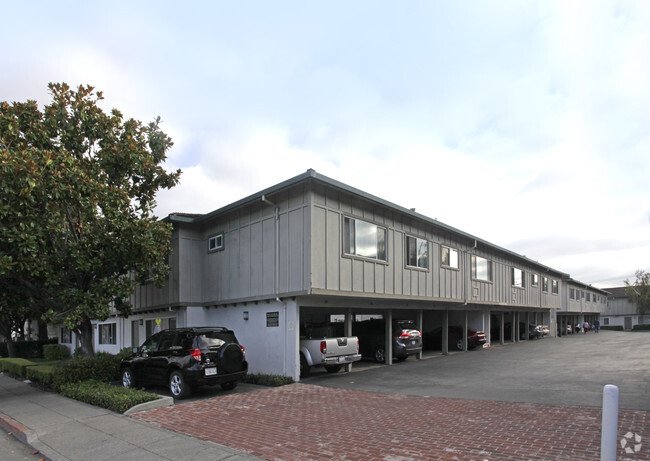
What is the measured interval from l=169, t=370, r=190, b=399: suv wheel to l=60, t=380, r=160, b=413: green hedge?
2.49 feet

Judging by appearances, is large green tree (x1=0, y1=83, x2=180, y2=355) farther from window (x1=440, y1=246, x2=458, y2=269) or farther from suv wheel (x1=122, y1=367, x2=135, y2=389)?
window (x1=440, y1=246, x2=458, y2=269)

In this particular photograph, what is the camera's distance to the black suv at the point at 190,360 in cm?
1044

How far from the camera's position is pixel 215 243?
54.7 ft

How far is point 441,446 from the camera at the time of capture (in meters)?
6.24

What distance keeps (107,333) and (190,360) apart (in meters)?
15.9

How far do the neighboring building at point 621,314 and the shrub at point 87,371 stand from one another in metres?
72.1

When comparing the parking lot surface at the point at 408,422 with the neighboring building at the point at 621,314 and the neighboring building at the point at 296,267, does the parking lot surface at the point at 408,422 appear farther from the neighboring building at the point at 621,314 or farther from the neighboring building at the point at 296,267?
the neighboring building at the point at 621,314

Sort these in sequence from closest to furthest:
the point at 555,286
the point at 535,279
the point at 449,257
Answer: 1. the point at 449,257
2. the point at 535,279
3. the point at 555,286

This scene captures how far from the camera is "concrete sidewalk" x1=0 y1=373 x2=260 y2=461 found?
255 inches

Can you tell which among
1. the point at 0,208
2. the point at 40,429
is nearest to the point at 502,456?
the point at 40,429

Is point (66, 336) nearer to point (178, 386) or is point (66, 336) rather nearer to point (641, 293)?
point (178, 386)

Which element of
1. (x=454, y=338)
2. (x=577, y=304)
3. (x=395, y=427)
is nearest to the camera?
(x=395, y=427)

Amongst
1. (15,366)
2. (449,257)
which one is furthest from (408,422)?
(15,366)

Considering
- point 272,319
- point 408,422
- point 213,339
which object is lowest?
point 408,422
